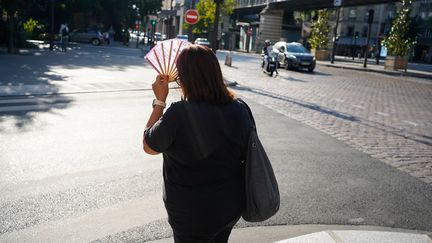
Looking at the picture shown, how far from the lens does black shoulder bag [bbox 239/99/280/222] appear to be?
2207 millimetres

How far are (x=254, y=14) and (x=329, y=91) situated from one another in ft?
179

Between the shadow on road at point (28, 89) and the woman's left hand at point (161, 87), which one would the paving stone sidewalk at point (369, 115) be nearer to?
the woman's left hand at point (161, 87)

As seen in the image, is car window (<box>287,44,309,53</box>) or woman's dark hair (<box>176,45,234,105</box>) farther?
car window (<box>287,44,309,53</box>)

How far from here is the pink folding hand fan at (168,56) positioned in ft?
7.65

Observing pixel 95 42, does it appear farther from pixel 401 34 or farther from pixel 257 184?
pixel 257 184

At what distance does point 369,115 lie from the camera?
10969 millimetres

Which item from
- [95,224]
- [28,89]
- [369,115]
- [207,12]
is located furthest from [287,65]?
[207,12]

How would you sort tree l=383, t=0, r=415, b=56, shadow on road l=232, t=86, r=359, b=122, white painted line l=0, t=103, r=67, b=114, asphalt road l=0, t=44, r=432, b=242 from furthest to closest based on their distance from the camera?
tree l=383, t=0, r=415, b=56, shadow on road l=232, t=86, r=359, b=122, white painted line l=0, t=103, r=67, b=114, asphalt road l=0, t=44, r=432, b=242

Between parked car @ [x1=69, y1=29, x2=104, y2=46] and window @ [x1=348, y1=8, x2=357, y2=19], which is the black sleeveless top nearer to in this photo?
parked car @ [x1=69, y1=29, x2=104, y2=46]

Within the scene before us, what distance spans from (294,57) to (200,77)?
78.3 ft

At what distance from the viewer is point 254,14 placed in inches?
2670

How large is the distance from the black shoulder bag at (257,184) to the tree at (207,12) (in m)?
61.5

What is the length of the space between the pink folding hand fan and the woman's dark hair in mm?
132

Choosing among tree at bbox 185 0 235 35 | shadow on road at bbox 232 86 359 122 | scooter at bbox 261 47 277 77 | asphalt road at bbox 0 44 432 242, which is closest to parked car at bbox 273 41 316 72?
scooter at bbox 261 47 277 77
